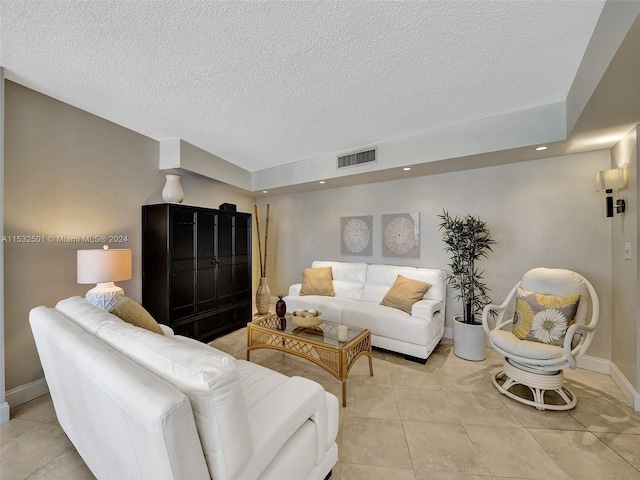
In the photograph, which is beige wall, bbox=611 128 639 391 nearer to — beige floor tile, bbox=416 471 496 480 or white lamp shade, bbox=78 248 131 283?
beige floor tile, bbox=416 471 496 480

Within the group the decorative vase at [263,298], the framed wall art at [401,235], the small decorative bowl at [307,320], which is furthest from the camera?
the decorative vase at [263,298]

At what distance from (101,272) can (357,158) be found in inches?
119

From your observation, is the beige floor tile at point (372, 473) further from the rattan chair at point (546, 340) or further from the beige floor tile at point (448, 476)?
the rattan chair at point (546, 340)

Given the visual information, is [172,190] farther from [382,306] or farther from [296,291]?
[382,306]

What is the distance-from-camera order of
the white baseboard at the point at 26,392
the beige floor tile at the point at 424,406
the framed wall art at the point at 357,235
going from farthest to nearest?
the framed wall art at the point at 357,235 < the white baseboard at the point at 26,392 < the beige floor tile at the point at 424,406

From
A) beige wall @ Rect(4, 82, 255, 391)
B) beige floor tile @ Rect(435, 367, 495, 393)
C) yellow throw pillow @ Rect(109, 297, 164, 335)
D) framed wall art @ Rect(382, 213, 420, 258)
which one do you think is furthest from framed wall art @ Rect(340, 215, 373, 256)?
yellow throw pillow @ Rect(109, 297, 164, 335)

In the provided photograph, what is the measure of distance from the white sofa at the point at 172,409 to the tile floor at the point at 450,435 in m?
0.35

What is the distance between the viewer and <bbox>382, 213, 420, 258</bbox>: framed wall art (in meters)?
3.65

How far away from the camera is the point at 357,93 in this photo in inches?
88.7

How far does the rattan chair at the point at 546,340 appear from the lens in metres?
2.05

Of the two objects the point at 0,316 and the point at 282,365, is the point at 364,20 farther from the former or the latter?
the point at 0,316

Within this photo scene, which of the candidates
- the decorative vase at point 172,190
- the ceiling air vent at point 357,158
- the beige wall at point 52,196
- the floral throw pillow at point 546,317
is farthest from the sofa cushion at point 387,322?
the beige wall at point 52,196

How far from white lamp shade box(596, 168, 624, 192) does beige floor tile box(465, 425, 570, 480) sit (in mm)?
2214

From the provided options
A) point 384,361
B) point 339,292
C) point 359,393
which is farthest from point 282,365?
point 339,292
